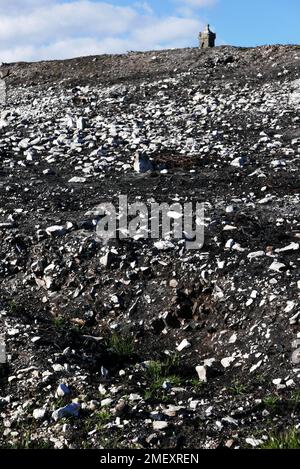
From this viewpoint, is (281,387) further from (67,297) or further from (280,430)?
(67,297)

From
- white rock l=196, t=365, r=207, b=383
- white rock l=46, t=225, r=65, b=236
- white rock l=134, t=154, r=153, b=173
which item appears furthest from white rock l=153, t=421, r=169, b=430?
white rock l=134, t=154, r=153, b=173

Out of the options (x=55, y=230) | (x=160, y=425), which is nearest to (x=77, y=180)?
(x=55, y=230)

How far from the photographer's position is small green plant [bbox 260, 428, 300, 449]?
618 cm

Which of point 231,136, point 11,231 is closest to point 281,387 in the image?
point 11,231

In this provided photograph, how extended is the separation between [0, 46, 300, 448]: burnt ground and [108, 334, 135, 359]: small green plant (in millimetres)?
63

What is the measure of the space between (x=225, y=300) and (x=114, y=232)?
285 cm

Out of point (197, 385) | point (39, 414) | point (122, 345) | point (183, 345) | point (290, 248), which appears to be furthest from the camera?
point (290, 248)

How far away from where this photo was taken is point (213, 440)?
6.52 m

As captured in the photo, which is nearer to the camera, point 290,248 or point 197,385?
point 197,385

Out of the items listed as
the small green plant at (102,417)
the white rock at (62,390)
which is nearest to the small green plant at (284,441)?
the small green plant at (102,417)

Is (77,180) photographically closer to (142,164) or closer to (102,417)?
(142,164)

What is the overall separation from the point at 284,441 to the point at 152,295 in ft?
12.3

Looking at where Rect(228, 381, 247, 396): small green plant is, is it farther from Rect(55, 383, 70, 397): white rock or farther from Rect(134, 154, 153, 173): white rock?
Rect(134, 154, 153, 173): white rock

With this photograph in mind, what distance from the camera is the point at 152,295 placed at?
9570 mm
